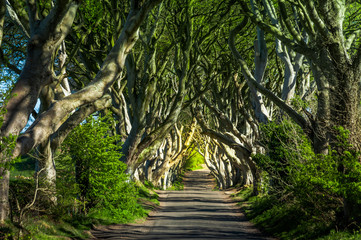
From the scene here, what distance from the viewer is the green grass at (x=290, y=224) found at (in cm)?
1053

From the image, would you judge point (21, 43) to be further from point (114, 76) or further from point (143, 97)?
point (114, 76)

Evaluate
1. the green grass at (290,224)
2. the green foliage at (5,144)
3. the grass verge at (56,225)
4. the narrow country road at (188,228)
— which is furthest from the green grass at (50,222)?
the green grass at (290,224)

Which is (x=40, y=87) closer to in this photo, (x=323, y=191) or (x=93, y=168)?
(x=93, y=168)

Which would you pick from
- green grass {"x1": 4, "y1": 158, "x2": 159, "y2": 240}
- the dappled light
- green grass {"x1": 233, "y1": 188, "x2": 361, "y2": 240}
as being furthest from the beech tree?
green grass {"x1": 233, "y1": 188, "x2": 361, "y2": 240}

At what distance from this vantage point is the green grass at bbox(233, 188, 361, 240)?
415 inches

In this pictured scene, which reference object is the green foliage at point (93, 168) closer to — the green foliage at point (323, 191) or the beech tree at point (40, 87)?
the green foliage at point (323, 191)

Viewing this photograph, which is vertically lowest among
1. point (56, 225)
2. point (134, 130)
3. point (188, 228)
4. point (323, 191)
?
point (188, 228)

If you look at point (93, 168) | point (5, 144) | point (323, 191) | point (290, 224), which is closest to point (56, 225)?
point (93, 168)

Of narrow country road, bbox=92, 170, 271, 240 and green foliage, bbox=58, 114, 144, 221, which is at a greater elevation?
green foliage, bbox=58, 114, 144, 221

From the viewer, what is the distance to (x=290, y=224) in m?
13.2

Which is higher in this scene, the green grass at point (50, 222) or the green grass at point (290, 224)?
the green grass at point (50, 222)

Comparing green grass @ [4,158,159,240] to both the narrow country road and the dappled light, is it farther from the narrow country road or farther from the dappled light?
the narrow country road

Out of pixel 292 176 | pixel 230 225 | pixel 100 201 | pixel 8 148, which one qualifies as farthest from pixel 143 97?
pixel 8 148

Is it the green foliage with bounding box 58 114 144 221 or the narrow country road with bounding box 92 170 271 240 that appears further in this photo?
the green foliage with bounding box 58 114 144 221
